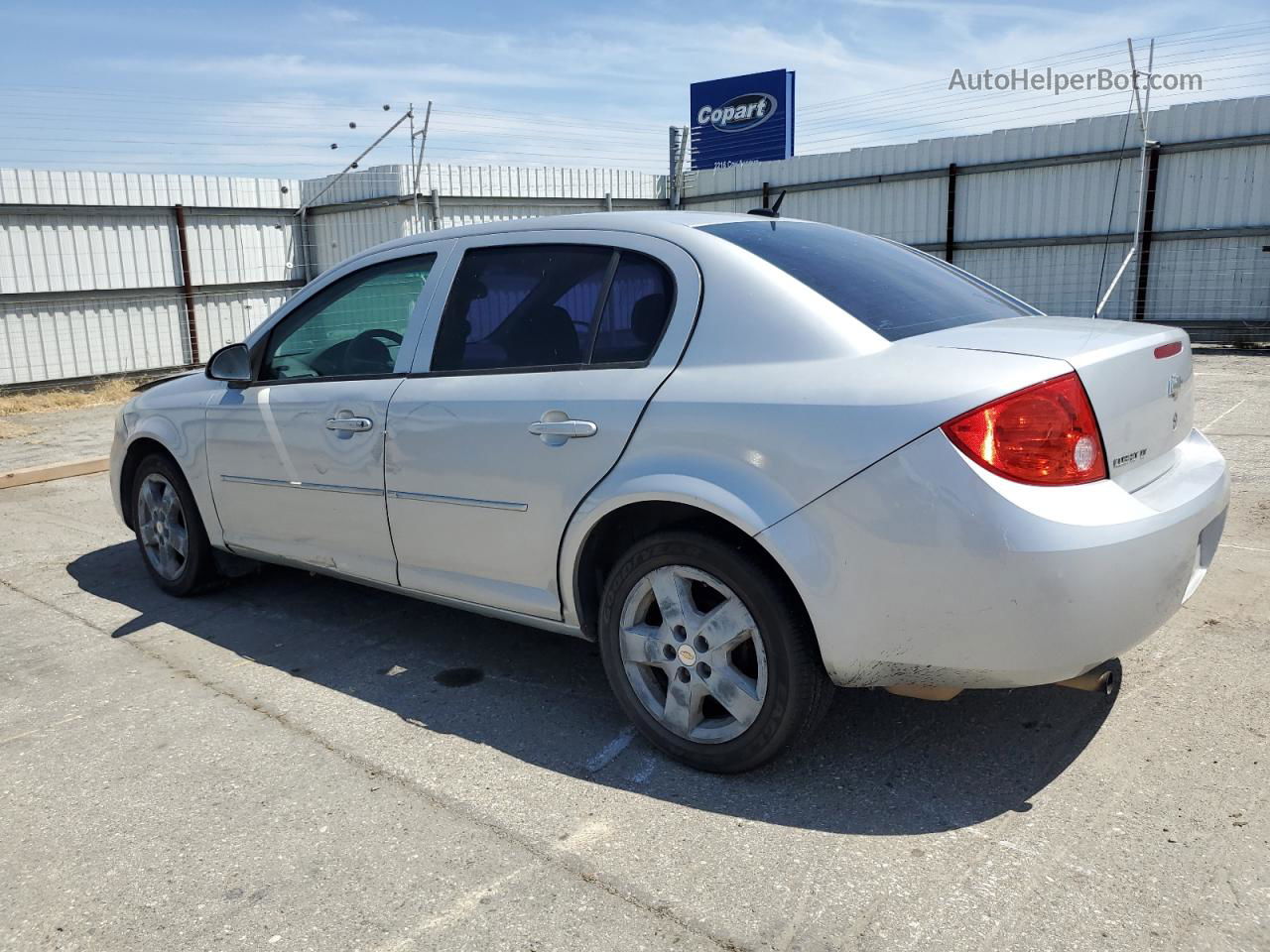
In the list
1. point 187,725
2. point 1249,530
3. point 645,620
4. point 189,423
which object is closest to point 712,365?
point 645,620

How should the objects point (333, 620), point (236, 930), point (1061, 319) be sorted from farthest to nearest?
point (333, 620), point (1061, 319), point (236, 930)

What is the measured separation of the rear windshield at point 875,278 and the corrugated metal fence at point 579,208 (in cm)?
1351

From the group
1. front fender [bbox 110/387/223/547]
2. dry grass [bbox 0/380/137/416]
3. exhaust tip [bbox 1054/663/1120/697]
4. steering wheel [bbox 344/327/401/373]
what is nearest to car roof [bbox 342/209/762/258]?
steering wheel [bbox 344/327/401/373]

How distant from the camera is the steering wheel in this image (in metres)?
3.90

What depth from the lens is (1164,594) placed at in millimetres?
2680

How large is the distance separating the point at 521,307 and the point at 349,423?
0.83 metres

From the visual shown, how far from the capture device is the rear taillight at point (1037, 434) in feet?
8.19

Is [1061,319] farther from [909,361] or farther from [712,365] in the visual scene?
[712,365]

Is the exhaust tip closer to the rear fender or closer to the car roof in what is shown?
the rear fender

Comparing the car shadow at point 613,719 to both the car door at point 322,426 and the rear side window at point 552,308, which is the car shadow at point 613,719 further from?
the rear side window at point 552,308

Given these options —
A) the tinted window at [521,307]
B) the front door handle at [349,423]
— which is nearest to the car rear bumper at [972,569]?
the tinted window at [521,307]

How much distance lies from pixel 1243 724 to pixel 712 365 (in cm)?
199

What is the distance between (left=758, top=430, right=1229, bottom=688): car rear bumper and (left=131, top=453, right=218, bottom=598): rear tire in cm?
322

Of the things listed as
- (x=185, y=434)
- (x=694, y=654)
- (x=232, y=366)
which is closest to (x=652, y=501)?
(x=694, y=654)
